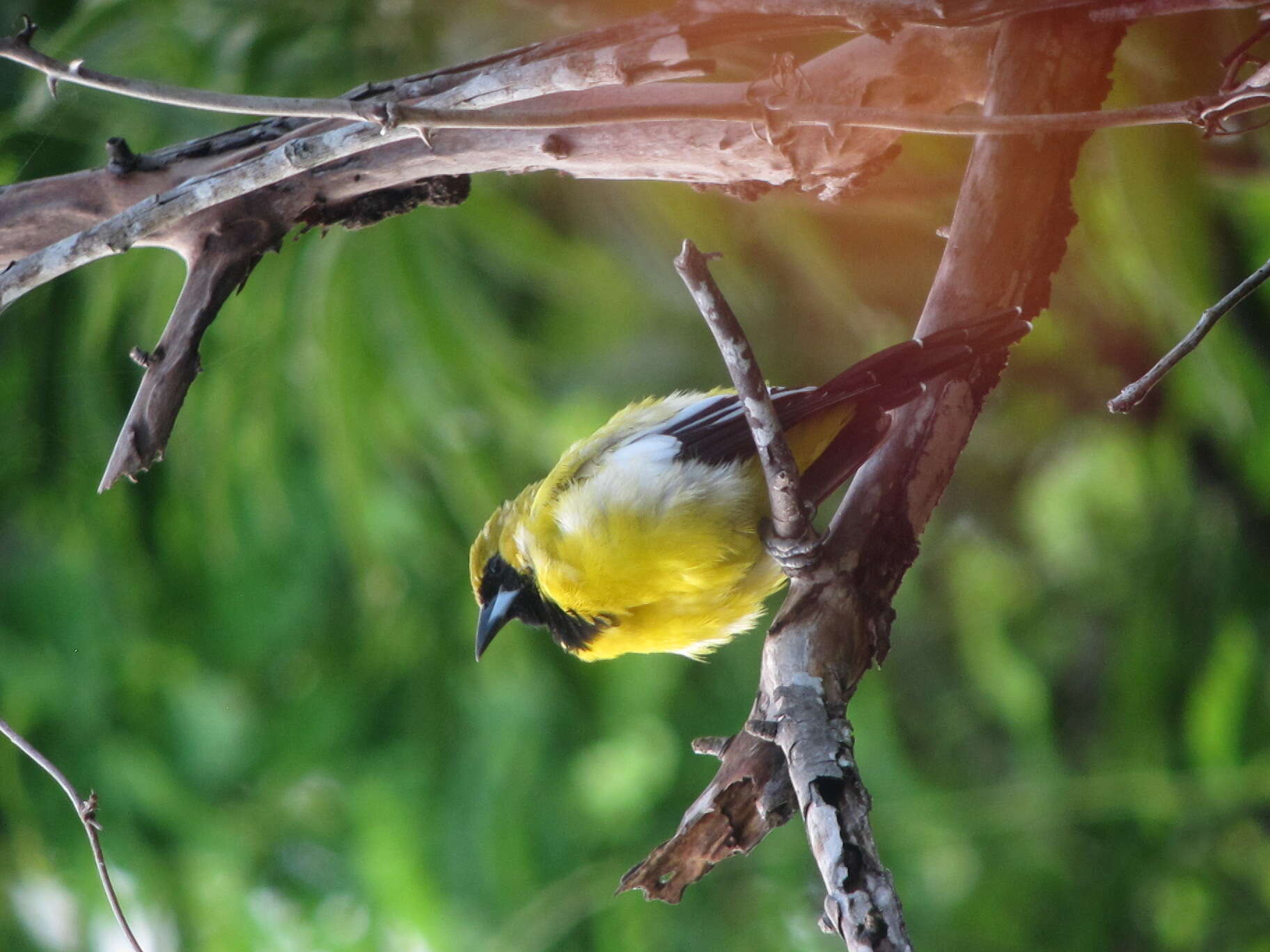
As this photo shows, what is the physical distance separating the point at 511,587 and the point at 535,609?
0.06m

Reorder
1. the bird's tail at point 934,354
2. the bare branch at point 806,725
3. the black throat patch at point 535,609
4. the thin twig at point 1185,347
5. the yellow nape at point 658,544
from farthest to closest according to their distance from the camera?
the black throat patch at point 535,609 → the yellow nape at point 658,544 → the bird's tail at point 934,354 → the thin twig at point 1185,347 → the bare branch at point 806,725

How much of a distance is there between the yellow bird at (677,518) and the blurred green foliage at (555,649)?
30.9 inches

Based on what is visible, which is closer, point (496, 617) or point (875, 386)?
Result: point (875, 386)

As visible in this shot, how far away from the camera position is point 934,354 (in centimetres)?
146

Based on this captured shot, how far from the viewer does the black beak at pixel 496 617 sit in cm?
201

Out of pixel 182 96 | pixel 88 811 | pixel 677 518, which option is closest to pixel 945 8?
pixel 677 518

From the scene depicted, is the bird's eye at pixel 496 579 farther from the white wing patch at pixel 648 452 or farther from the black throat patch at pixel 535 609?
the white wing patch at pixel 648 452

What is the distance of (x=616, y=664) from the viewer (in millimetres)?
3424

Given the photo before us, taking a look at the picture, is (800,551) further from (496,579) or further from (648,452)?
(496,579)

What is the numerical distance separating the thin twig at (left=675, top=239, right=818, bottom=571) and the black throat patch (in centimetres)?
50

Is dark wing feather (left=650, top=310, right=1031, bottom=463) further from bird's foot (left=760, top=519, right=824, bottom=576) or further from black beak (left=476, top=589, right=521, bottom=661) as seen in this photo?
black beak (left=476, top=589, right=521, bottom=661)

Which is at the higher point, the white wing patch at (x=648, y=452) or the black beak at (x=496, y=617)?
the white wing patch at (x=648, y=452)

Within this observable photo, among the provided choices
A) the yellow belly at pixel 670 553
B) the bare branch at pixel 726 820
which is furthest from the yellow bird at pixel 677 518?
the bare branch at pixel 726 820

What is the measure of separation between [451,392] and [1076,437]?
6.53 feet
